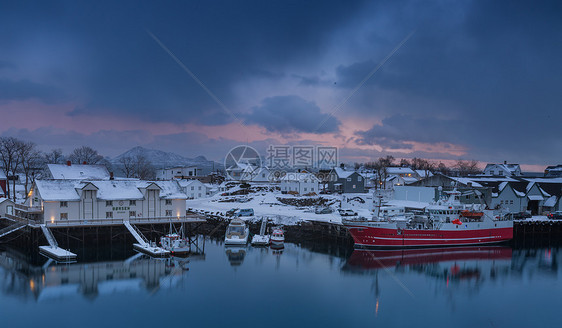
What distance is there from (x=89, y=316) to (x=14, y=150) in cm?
5719

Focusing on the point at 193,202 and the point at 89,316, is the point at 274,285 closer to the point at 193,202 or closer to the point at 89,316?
the point at 89,316

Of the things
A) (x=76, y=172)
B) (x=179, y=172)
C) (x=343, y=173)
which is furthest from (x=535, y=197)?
(x=179, y=172)

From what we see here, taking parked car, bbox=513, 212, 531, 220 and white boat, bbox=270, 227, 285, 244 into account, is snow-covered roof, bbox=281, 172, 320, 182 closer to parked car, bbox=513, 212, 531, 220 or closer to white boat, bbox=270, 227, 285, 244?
parked car, bbox=513, 212, 531, 220

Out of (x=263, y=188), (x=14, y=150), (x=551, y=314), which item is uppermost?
(x=14, y=150)

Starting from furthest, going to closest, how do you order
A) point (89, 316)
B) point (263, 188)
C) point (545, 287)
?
point (263, 188)
point (545, 287)
point (89, 316)

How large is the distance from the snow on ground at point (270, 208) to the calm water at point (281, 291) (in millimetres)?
11251

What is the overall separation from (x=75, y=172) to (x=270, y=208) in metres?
28.4

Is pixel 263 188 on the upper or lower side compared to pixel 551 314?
upper

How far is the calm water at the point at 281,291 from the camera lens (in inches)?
1006

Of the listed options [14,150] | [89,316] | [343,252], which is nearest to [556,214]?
[343,252]

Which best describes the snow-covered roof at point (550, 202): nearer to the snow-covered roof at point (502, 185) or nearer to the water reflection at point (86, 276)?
the snow-covered roof at point (502, 185)

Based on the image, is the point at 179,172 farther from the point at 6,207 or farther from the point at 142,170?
the point at 6,207

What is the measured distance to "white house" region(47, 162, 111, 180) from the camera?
57969mm

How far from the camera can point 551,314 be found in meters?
27.3
